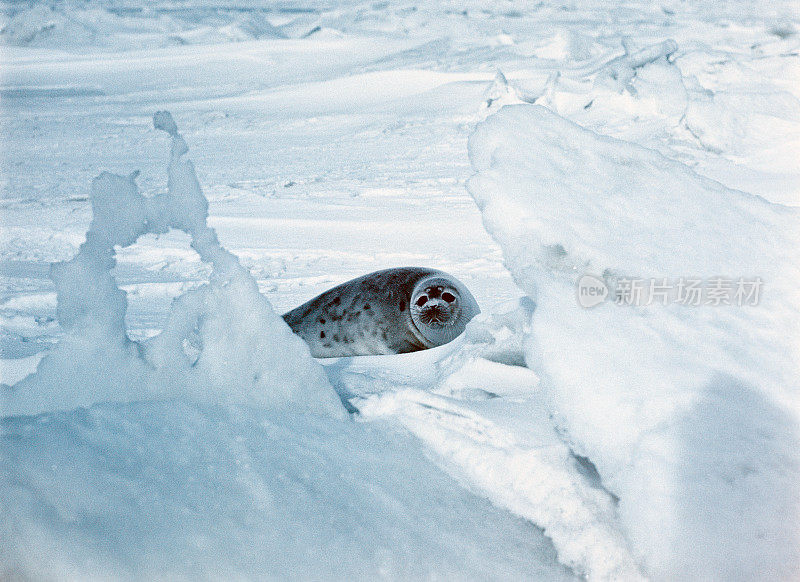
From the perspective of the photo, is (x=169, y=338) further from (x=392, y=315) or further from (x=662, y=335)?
(x=392, y=315)

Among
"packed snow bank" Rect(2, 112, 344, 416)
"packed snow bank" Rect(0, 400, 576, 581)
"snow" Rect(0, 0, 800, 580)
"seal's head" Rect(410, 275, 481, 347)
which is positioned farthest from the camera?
"seal's head" Rect(410, 275, 481, 347)

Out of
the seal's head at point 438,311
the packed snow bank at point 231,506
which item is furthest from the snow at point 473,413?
the seal's head at point 438,311

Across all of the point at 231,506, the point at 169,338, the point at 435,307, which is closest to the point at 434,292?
the point at 435,307

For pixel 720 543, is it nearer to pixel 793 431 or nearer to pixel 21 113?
pixel 793 431

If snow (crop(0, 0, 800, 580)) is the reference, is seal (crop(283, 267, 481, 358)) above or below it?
below

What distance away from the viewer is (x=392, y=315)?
9.93ft

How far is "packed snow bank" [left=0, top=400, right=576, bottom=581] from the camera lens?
1133 mm

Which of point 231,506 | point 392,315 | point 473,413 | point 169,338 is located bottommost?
point 392,315

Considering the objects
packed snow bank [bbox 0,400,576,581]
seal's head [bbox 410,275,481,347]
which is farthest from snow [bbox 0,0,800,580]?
seal's head [bbox 410,275,481,347]

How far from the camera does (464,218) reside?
17.5ft

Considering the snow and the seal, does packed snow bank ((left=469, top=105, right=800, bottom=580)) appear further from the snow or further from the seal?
the seal

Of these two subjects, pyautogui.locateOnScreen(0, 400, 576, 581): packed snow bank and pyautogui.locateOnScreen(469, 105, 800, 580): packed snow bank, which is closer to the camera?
pyautogui.locateOnScreen(0, 400, 576, 581): packed snow bank

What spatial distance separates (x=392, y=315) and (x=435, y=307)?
168mm

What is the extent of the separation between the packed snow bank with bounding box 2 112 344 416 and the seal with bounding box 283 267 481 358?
46.5 inches
